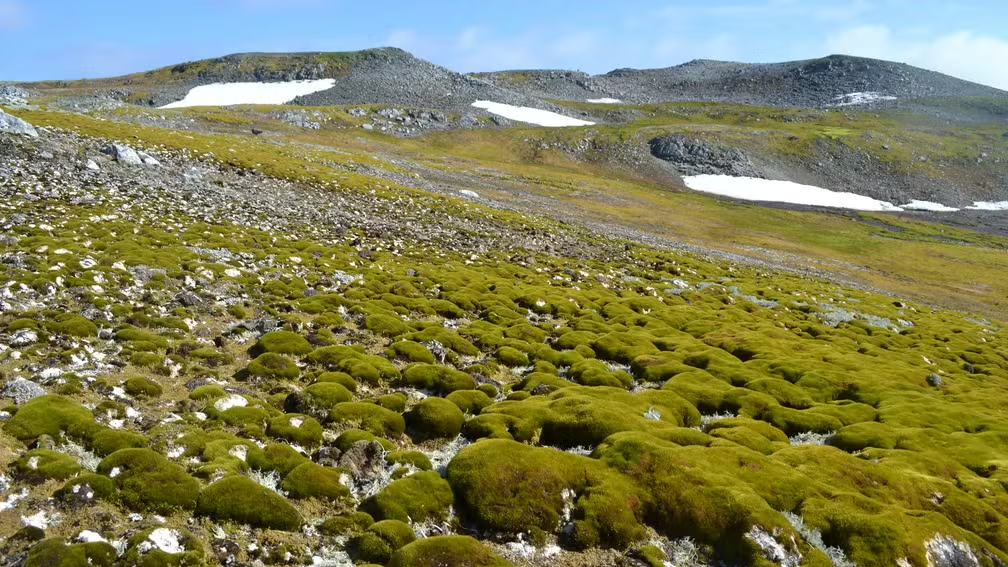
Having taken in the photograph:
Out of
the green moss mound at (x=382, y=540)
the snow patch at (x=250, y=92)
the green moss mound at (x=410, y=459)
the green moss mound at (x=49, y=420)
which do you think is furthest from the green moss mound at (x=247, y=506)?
the snow patch at (x=250, y=92)

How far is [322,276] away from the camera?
29.3 meters

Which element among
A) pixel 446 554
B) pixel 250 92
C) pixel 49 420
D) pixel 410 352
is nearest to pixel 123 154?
pixel 410 352

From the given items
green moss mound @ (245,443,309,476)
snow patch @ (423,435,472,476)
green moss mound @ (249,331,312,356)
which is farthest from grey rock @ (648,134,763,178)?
green moss mound @ (245,443,309,476)

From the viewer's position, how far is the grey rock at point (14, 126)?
137ft

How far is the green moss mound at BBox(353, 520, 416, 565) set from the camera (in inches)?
397

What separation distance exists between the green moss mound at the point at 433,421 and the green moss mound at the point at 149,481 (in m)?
6.19

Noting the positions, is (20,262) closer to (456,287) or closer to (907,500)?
(456,287)

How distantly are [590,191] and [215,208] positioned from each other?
85.8m

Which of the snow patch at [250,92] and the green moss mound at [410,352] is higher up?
the snow patch at [250,92]

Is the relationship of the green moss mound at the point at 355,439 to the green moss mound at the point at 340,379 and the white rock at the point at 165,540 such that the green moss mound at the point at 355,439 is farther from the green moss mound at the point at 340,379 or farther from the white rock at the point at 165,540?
the white rock at the point at 165,540

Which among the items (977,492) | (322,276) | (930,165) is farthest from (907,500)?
(930,165)

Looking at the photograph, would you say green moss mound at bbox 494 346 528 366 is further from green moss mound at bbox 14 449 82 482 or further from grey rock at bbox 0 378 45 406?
green moss mound at bbox 14 449 82 482

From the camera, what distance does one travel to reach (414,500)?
1185 centimetres

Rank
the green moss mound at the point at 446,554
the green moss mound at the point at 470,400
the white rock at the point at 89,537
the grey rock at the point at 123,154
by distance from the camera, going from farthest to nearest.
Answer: the grey rock at the point at 123,154 → the green moss mound at the point at 470,400 → the green moss mound at the point at 446,554 → the white rock at the point at 89,537
